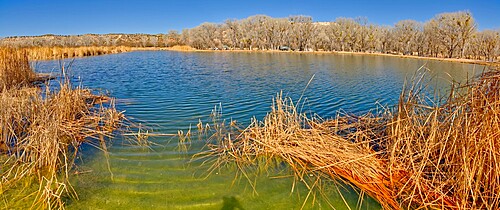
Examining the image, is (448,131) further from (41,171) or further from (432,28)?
(432,28)

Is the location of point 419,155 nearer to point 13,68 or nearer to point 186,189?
point 186,189

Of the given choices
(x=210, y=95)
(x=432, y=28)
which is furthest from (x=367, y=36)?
(x=210, y=95)

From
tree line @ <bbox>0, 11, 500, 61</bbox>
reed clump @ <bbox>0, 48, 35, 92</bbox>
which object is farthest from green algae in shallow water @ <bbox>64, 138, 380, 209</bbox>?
tree line @ <bbox>0, 11, 500, 61</bbox>

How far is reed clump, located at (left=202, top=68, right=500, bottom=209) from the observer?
11.9 ft

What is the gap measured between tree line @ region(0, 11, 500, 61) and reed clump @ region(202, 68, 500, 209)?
4472 cm

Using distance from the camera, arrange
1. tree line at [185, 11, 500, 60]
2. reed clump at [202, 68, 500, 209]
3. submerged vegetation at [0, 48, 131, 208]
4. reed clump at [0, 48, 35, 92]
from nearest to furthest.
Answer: reed clump at [202, 68, 500, 209]
submerged vegetation at [0, 48, 131, 208]
reed clump at [0, 48, 35, 92]
tree line at [185, 11, 500, 60]

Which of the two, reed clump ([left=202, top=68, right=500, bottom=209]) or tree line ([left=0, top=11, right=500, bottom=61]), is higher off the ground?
tree line ([left=0, top=11, right=500, bottom=61])

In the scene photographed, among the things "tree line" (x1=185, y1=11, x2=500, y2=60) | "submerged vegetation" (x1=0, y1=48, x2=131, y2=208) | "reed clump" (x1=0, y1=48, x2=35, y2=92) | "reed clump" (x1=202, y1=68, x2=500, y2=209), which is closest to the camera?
"reed clump" (x1=202, y1=68, x2=500, y2=209)

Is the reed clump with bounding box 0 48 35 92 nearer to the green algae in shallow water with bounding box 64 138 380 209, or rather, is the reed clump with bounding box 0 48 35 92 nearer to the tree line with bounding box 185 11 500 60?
the green algae in shallow water with bounding box 64 138 380 209

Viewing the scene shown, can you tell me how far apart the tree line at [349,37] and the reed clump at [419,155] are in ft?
147

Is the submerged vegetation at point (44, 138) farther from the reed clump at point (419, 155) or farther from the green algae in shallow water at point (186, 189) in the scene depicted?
the reed clump at point (419, 155)

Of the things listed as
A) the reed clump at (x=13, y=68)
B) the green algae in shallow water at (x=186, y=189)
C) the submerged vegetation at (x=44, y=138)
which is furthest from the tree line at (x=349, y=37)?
the green algae in shallow water at (x=186, y=189)

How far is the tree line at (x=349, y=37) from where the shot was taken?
1871 inches

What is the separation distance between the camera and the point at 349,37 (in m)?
64.8
